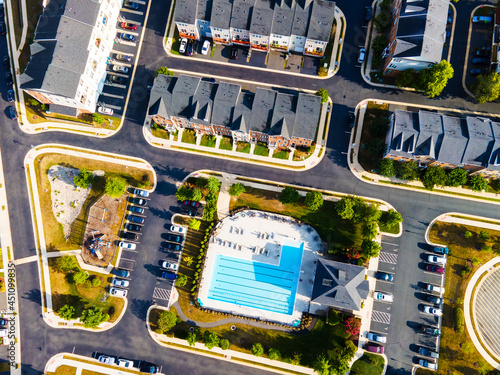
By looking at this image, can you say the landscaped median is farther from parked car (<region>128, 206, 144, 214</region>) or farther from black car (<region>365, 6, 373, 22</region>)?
black car (<region>365, 6, 373, 22</region>)

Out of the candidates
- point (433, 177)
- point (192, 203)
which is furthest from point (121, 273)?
point (433, 177)

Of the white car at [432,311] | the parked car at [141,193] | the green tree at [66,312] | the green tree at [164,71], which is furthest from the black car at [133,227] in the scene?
the white car at [432,311]

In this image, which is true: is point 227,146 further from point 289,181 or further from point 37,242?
point 37,242

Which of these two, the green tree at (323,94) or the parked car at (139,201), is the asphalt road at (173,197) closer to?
the parked car at (139,201)

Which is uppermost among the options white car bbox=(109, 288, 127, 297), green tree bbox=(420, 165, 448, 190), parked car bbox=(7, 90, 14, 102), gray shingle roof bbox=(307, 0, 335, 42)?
gray shingle roof bbox=(307, 0, 335, 42)

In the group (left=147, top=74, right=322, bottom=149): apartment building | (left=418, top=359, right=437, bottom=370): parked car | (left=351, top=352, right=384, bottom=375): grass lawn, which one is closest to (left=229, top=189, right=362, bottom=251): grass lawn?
(left=147, top=74, right=322, bottom=149): apartment building

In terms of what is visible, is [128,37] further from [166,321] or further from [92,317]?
[166,321]
